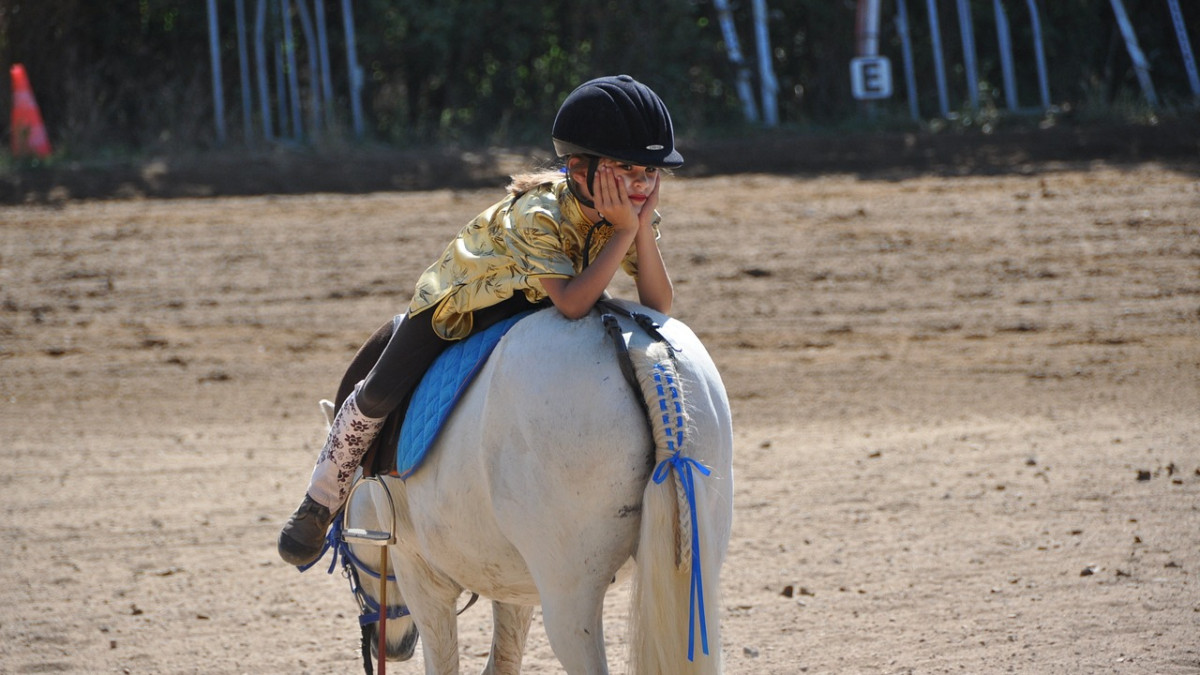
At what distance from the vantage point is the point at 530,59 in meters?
14.1

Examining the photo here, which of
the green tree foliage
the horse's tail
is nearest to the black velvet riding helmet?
the horse's tail

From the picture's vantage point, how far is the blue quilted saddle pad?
2943mm

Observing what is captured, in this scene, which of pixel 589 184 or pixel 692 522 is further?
pixel 589 184

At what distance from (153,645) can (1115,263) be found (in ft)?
27.7

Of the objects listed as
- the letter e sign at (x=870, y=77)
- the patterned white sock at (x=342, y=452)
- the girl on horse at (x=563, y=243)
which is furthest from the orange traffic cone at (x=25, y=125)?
the girl on horse at (x=563, y=243)

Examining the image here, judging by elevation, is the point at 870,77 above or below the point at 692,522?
below

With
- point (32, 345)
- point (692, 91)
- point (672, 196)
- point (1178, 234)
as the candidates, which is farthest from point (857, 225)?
point (32, 345)

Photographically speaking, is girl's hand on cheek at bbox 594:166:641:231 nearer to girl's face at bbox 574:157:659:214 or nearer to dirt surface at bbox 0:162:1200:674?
girl's face at bbox 574:157:659:214

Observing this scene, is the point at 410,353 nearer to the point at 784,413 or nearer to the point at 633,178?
the point at 633,178

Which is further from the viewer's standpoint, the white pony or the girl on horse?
the girl on horse

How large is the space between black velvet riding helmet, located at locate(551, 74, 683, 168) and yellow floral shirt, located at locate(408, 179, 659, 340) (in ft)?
0.57

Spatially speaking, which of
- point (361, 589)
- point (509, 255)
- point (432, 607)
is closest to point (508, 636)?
point (432, 607)

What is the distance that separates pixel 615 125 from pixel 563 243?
1.13ft

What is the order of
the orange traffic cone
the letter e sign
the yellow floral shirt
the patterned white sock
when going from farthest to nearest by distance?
the letter e sign, the orange traffic cone, the patterned white sock, the yellow floral shirt
